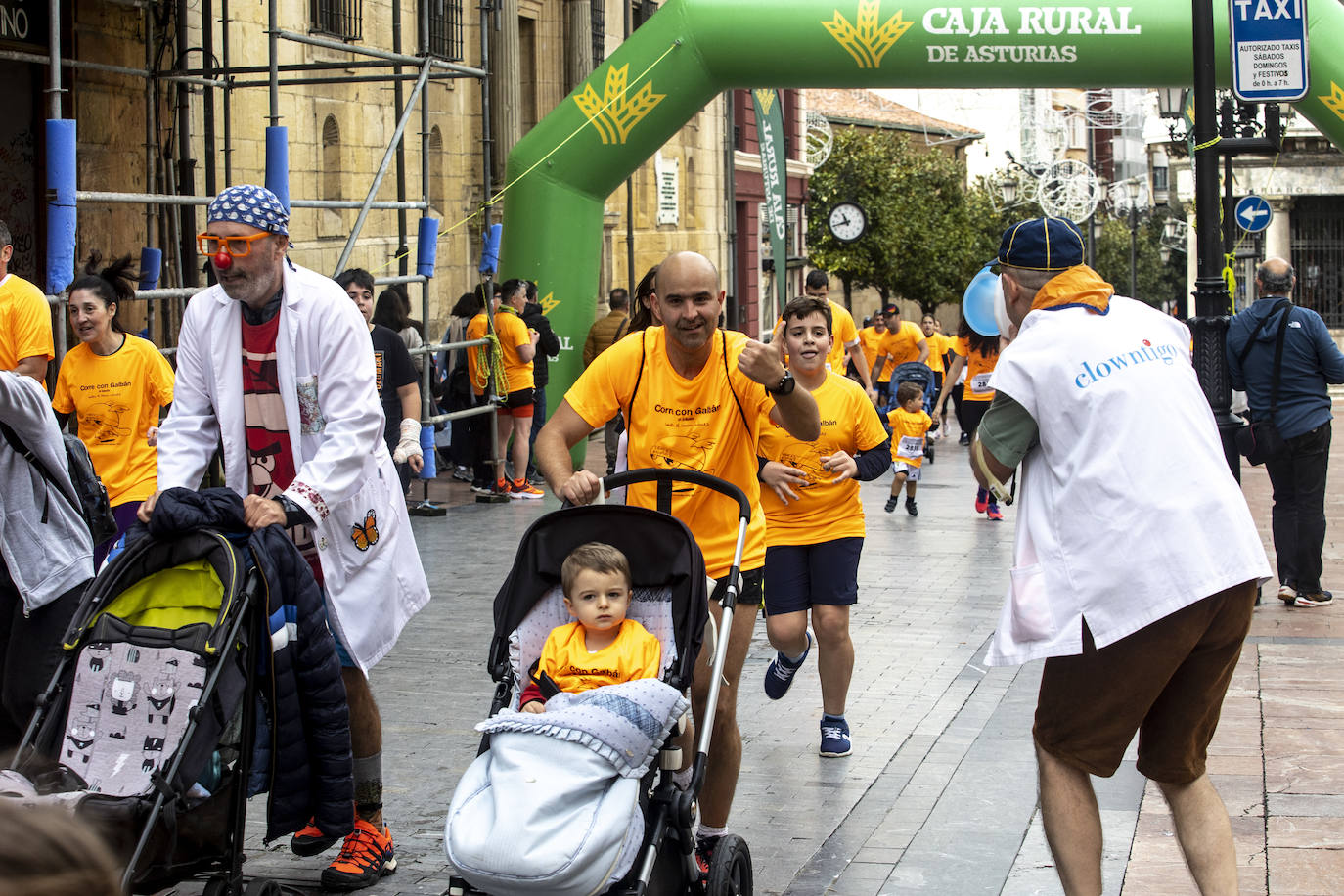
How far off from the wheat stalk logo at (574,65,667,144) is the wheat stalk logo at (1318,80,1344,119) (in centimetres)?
526

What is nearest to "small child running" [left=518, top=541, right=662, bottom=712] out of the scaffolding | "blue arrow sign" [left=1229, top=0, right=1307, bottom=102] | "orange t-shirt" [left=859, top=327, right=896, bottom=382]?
"blue arrow sign" [left=1229, top=0, right=1307, bottom=102]

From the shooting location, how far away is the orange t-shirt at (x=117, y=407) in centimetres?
765

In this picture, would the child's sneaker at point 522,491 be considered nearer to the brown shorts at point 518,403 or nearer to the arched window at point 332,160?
the brown shorts at point 518,403

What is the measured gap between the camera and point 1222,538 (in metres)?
4.04

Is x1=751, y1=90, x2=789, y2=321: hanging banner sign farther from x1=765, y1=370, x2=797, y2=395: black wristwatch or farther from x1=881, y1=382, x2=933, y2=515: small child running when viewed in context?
x1=765, y1=370, x2=797, y2=395: black wristwatch

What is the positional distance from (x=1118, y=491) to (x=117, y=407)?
5190 millimetres

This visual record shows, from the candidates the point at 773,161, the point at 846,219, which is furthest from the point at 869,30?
the point at 846,219

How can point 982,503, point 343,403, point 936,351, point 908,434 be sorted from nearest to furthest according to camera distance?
point 343,403 → point 982,503 → point 908,434 → point 936,351

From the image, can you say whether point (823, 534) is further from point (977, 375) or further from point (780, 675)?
point (977, 375)

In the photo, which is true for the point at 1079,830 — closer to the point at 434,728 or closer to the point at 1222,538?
the point at 1222,538

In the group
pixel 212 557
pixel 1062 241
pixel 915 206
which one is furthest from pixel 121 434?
pixel 915 206

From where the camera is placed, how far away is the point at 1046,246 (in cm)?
426

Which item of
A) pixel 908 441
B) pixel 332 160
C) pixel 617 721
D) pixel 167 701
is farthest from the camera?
pixel 332 160

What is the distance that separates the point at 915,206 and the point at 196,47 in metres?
34.4
